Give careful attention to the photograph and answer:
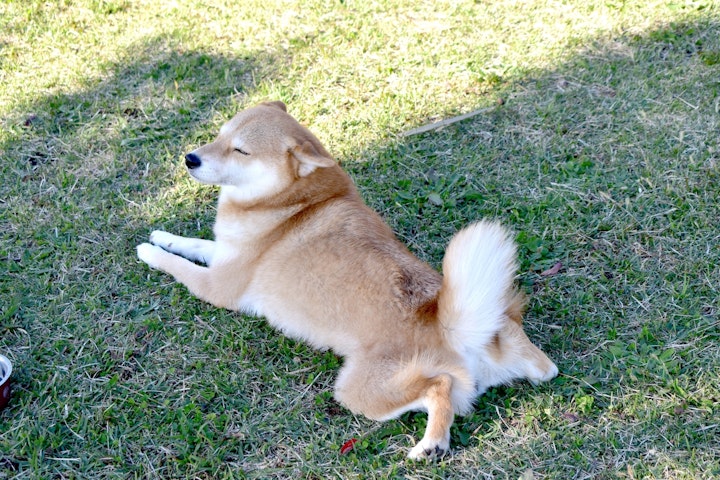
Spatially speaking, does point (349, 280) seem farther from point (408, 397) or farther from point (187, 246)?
point (187, 246)

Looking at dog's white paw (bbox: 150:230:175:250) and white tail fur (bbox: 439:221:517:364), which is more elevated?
white tail fur (bbox: 439:221:517:364)

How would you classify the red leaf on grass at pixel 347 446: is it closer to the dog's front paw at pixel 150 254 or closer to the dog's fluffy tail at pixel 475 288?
the dog's fluffy tail at pixel 475 288

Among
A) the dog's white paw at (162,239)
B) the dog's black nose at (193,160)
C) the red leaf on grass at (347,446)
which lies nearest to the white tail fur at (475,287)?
the red leaf on grass at (347,446)

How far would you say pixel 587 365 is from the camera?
9.80ft

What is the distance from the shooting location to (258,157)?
10.6ft

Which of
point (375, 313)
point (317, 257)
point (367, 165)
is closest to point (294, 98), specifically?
point (367, 165)

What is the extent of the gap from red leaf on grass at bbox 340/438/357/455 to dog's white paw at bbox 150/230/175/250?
154 cm

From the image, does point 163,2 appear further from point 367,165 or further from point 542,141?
point 542,141

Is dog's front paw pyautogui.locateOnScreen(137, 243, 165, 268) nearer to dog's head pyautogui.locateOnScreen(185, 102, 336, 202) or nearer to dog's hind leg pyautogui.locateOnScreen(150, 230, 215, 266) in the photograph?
dog's hind leg pyautogui.locateOnScreen(150, 230, 215, 266)

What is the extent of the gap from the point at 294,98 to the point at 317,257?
6.53 feet

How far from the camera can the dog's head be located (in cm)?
321

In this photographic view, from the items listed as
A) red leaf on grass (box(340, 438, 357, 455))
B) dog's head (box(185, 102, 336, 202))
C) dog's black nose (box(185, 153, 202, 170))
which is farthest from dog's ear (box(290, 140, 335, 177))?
red leaf on grass (box(340, 438, 357, 455))

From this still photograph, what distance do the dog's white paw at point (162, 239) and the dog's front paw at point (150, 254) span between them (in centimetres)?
10

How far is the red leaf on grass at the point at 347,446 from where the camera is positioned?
269 cm
